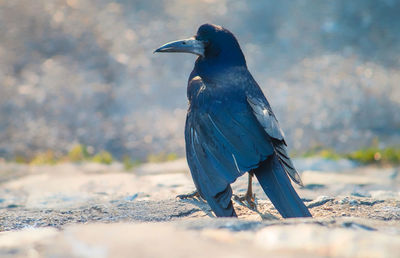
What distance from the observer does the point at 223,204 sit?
9.34 feet

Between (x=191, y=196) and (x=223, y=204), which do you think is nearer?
(x=223, y=204)

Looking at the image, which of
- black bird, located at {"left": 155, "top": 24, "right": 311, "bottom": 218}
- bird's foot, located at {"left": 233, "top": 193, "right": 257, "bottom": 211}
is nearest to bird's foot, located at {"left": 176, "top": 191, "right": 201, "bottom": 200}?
bird's foot, located at {"left": 233, "top": 193, "right": 257, "bottom": 211}

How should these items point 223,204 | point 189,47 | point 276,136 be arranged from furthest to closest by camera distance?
point 189,47, point 276,136, point 223,204

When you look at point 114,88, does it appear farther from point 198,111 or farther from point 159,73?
point 198,111

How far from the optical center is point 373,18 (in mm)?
10055

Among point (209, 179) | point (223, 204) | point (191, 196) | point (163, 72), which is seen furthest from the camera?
point (163, 72)

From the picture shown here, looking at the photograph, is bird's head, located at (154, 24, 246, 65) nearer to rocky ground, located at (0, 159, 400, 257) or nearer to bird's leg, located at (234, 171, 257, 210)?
bird's leg, located at (234, 171, 257, 210)

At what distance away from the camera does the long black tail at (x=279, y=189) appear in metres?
2.81

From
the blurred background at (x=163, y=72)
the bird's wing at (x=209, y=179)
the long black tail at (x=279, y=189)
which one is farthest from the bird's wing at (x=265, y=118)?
the blurred background at (x=163, y=72)

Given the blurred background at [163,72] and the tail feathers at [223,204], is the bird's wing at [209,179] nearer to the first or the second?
the tail feathers at [223,204]

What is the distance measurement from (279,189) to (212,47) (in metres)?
1.28

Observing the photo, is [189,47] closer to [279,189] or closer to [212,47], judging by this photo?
[212,47]

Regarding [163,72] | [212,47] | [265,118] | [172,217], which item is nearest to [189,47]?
[212,47]

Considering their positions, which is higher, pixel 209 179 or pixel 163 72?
pixel 163 72
